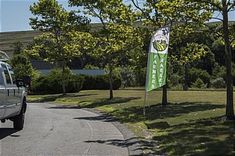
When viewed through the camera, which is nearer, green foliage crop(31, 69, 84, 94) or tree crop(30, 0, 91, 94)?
tree crop(30, 0, 91, 94)

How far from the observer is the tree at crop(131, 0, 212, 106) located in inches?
718

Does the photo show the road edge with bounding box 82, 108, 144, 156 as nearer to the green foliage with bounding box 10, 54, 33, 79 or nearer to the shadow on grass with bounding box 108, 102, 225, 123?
the shadow on grass with bounding box 108, 102, 225, 123

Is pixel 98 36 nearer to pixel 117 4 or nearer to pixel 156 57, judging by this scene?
pixel 117 4

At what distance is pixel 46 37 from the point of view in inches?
1769

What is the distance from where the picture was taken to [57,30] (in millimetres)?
43531

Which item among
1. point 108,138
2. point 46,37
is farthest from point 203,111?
point 46,37

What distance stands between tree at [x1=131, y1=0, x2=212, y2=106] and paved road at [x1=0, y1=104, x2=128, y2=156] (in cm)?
469

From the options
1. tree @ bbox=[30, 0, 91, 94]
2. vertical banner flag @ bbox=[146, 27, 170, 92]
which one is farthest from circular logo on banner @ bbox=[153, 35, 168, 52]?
tree @ bbox=[30, 0, 91, 94]

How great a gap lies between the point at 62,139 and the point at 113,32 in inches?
564

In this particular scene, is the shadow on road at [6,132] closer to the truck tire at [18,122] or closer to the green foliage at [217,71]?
the truck tire at [18,122]

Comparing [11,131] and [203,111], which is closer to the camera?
[11,131]

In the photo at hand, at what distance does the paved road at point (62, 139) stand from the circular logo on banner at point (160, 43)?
3168mm

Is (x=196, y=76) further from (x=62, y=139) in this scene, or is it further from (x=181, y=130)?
(x=62, y=139)

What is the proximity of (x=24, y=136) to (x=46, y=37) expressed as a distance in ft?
101
